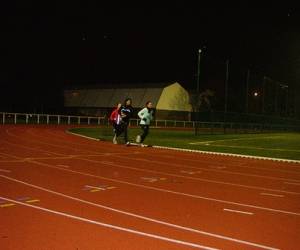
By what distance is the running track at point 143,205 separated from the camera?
19.9 feet

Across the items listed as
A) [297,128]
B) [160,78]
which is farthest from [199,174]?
[160,78]

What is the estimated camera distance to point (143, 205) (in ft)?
27.0

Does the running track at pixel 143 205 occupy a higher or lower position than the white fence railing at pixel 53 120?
lower

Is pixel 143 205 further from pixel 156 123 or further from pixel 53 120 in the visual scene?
pixel 156 123

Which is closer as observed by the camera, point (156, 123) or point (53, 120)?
point (53, 120)

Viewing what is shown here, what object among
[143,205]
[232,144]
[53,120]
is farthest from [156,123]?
[143,205]

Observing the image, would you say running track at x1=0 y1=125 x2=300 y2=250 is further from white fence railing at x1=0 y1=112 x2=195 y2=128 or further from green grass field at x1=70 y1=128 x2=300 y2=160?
white fence railing at x1=0 y1=112 x2=195 y2=128

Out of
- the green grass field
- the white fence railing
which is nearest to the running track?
the green grass field

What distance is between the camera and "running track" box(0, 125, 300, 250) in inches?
238

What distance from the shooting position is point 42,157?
49.8 ft

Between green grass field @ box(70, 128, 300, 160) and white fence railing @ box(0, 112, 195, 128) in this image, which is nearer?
green grass field @ box(70, 128, 300, 160)

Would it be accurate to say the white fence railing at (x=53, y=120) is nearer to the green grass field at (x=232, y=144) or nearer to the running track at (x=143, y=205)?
the green grass field at (x=232, y=144)

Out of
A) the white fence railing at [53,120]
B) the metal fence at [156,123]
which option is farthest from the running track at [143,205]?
the white fence railing at [53,120]

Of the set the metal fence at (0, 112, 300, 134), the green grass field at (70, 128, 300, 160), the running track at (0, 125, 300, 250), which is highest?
the metal fence at (0, 112, 300, 134)
